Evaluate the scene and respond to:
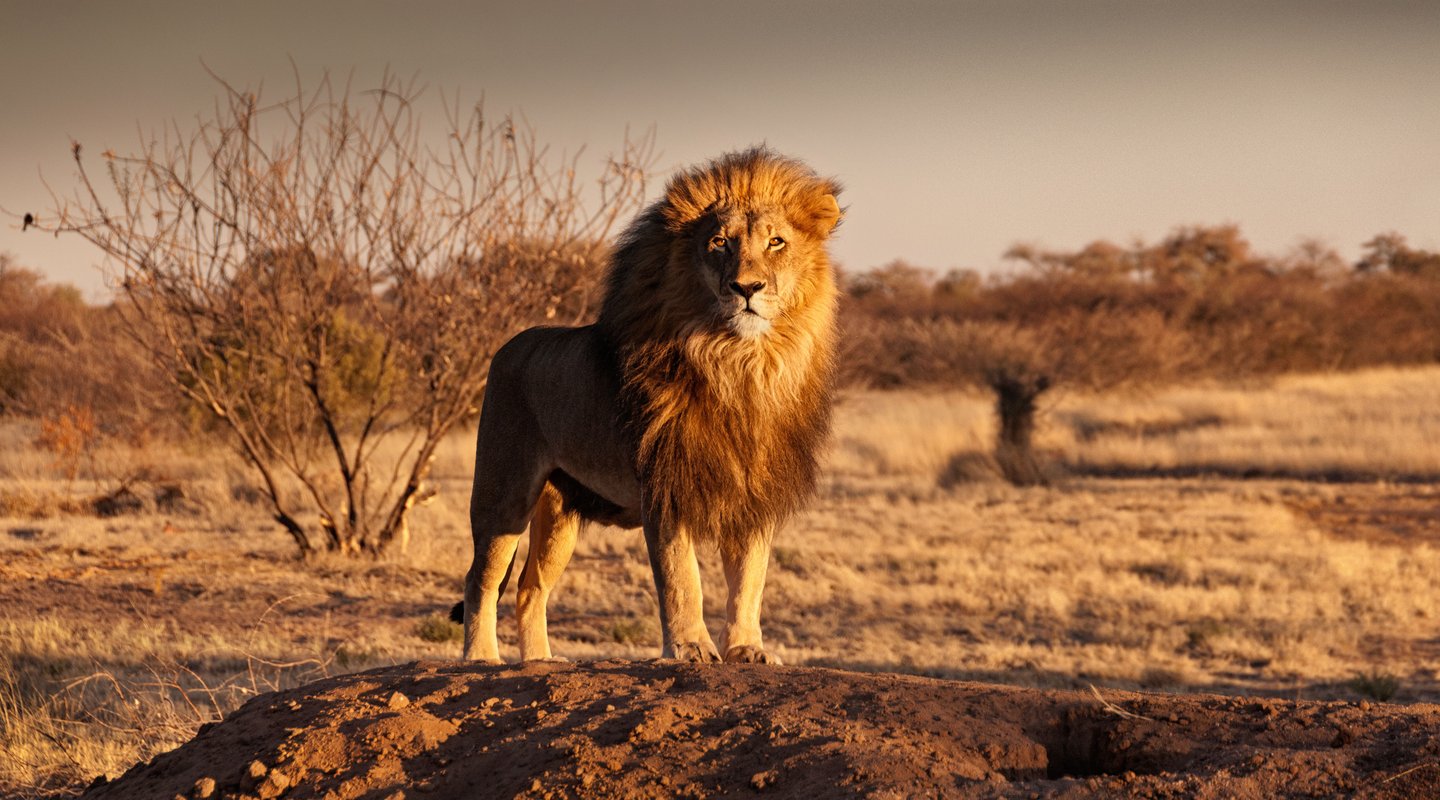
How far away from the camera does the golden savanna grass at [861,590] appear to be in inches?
352

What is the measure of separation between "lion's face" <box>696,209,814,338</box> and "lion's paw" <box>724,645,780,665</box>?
3.79 feet

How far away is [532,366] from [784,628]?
21.5 feet

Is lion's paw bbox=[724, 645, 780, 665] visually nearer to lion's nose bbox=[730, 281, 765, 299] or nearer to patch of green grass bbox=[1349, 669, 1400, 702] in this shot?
lion's nose bbox=[730, 281, 765, 299]

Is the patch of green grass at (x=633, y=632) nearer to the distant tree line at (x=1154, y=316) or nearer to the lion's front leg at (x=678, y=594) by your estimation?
the lion's front leg at (x=678, y=594)

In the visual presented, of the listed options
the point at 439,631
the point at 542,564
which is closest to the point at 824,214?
the point at 542,564

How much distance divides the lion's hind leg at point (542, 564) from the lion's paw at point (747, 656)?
1557 millimetres

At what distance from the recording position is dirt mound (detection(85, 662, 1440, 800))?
3.47 metres

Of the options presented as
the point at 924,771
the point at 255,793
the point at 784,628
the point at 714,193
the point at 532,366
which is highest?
the point at 714,193

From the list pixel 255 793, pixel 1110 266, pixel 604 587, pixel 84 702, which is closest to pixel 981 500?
pixel 604 587

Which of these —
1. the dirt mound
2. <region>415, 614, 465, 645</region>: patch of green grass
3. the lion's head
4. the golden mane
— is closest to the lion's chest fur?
the golden mane

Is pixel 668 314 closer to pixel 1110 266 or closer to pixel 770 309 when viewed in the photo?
pixel 770 309

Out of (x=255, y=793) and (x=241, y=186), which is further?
(x=241, y=186)

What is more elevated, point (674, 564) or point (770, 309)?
point (770, 309)

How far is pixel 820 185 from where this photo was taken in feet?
18.7
